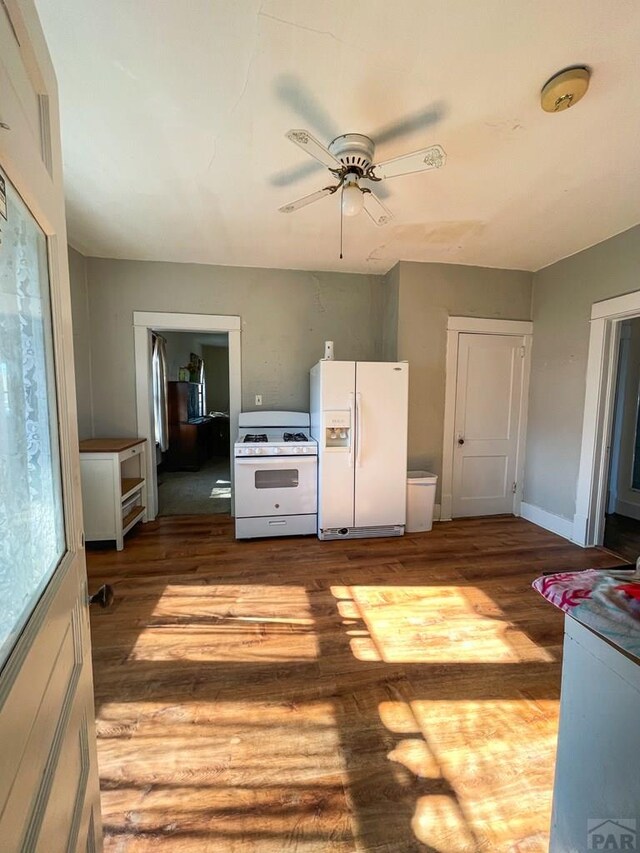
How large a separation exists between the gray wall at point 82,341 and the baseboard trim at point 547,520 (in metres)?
4.65

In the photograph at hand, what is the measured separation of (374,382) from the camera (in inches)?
123

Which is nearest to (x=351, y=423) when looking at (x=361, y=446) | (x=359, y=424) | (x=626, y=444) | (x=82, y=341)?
(x=359, y=424)

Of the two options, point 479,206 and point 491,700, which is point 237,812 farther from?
point 479,206

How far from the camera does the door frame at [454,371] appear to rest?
11.9 ft

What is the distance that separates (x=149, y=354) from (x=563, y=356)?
4.18 meters

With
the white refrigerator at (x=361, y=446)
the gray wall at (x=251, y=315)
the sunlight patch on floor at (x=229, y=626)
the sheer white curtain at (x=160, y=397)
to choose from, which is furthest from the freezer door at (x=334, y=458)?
the sheer white curtain at (x=160, y=397)

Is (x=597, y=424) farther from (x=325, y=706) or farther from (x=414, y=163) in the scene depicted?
(x=325, y=706)

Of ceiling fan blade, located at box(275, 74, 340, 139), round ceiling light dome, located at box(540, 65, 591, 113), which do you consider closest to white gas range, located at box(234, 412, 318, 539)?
ceiling fan blade, located at box(275, 74, 340, 139)

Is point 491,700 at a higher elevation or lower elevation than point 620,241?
lower

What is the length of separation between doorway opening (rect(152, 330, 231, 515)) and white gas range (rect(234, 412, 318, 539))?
3.19 ft

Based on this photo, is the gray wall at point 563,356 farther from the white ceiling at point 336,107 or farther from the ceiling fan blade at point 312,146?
the ceiling fan blade at point 312,146

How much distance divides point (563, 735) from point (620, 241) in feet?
11.4

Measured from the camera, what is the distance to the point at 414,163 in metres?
1.72

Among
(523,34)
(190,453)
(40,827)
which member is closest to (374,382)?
(523,34)
